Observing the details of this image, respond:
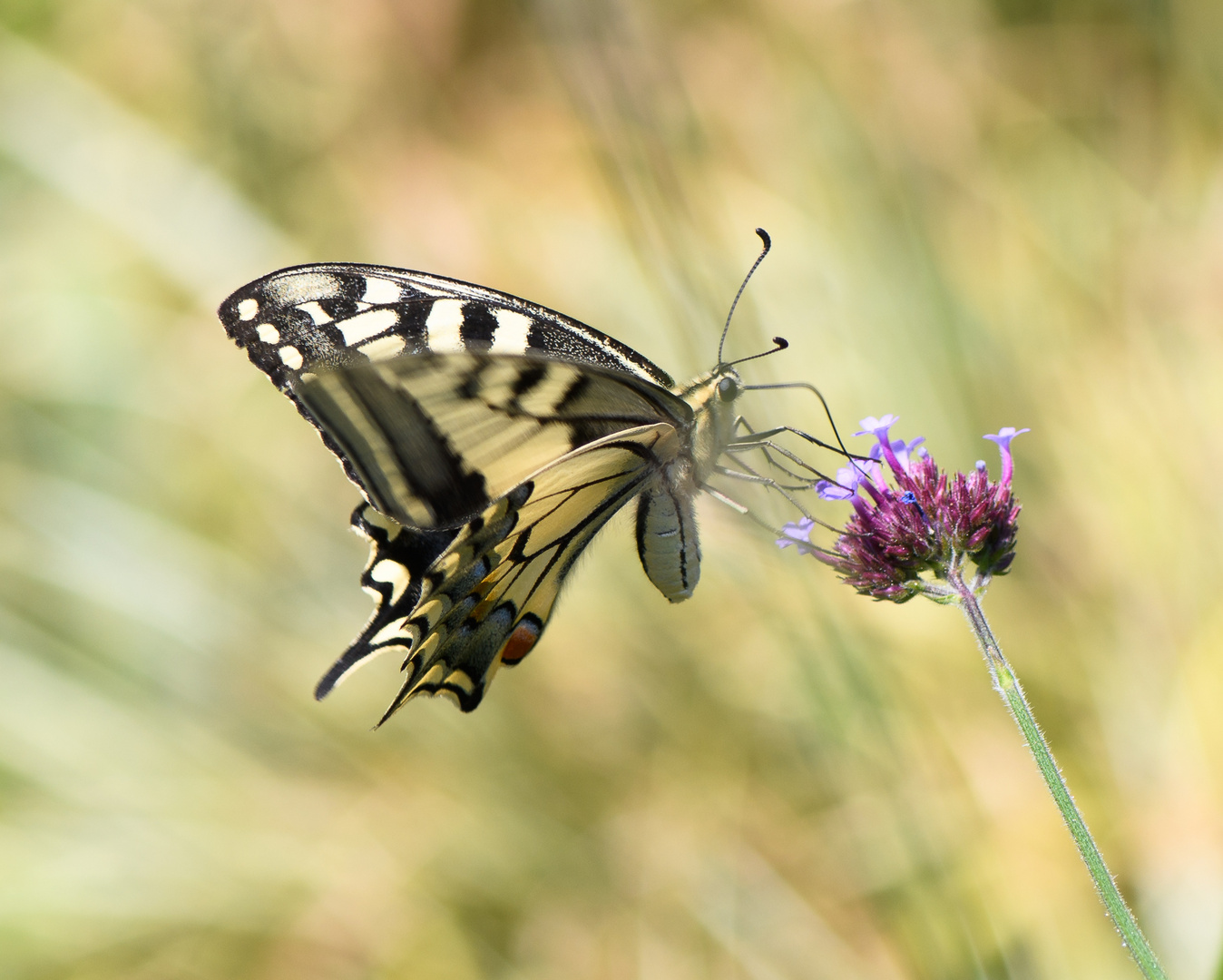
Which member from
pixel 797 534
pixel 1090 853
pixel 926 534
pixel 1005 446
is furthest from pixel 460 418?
pixel 1090 853

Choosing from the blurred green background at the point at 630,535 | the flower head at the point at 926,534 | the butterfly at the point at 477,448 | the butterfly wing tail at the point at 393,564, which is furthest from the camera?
the blurred green background at the point at 630,535

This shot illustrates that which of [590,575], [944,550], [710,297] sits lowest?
[944,550]

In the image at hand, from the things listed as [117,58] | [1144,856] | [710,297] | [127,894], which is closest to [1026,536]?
[1144,856]

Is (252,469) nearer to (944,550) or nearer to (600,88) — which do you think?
(600,88)

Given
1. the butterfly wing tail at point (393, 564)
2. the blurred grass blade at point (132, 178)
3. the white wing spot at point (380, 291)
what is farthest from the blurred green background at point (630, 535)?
the butterfly wing tail at point (393, 564)

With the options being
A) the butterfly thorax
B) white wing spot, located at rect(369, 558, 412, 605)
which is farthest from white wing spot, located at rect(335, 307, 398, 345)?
the butterfly thorax

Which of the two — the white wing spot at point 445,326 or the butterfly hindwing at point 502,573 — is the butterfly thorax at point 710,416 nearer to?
the butterfly hindwing at point 502,573
